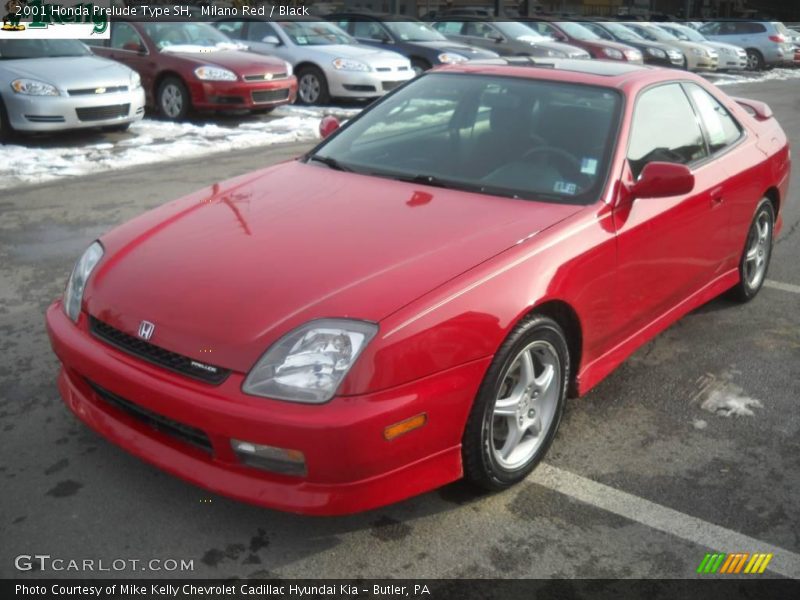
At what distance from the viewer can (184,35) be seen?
12.8 metres

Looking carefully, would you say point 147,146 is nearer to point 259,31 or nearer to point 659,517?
point 259,31

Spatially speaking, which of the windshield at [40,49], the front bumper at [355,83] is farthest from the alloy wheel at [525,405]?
the front bumper at [355,83]

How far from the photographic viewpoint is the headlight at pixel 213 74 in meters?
11.8

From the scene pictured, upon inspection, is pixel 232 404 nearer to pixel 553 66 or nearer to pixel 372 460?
pixel 372 460

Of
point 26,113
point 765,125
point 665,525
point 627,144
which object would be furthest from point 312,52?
point 665,525

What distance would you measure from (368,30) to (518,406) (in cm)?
1529

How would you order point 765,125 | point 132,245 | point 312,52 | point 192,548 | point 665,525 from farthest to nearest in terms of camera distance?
point 312,52 → point 765,125 → point 132,245 → point 665,525 → point 192,548

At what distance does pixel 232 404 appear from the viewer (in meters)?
2.59

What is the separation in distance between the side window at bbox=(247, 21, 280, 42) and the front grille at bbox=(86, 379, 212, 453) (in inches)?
503

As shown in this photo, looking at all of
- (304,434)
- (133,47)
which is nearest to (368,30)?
(133,47)

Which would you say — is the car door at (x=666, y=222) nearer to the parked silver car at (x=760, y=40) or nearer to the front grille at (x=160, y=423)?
the front grille at (x=160, y=423)

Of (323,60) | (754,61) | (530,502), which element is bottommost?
(530,502)

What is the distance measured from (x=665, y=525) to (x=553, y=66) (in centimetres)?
235

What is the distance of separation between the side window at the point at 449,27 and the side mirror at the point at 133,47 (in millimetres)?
9751
